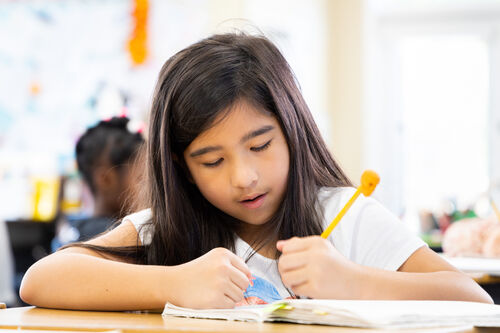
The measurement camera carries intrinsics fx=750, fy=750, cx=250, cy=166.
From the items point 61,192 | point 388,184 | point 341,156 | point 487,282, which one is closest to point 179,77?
point 487,282

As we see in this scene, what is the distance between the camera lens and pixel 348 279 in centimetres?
88

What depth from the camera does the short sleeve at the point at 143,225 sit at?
3.96 ft

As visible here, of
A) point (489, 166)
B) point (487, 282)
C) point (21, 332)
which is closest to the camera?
point (21, 332)

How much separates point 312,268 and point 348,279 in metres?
0.05

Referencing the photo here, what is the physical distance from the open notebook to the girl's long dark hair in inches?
14.6

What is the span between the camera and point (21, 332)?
75 cm

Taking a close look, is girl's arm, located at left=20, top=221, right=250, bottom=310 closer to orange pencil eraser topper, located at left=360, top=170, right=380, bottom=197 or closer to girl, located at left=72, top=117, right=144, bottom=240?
orange pencil eraser topper, located at left=360, top=170, right=380, bottom=197

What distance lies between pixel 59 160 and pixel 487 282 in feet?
11.2

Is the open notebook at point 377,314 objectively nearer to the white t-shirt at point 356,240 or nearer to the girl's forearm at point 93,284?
the girl's forearm at point 93,284

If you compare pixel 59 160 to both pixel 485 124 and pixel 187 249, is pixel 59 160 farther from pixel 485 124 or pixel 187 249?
pixel 187 249

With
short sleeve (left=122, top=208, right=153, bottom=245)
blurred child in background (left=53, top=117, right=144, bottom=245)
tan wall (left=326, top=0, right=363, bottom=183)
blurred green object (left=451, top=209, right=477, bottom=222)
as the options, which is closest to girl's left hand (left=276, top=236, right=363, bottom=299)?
short sleeve (left=122, top=208, right=153, bottom=245)

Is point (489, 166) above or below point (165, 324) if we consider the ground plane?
below

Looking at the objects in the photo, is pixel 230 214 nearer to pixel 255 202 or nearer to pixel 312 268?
pixel 255 202

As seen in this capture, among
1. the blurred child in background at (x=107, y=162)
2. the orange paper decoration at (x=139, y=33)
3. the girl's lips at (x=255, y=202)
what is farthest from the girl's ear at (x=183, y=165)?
the orange paper decoration at (x=139, y=33)
